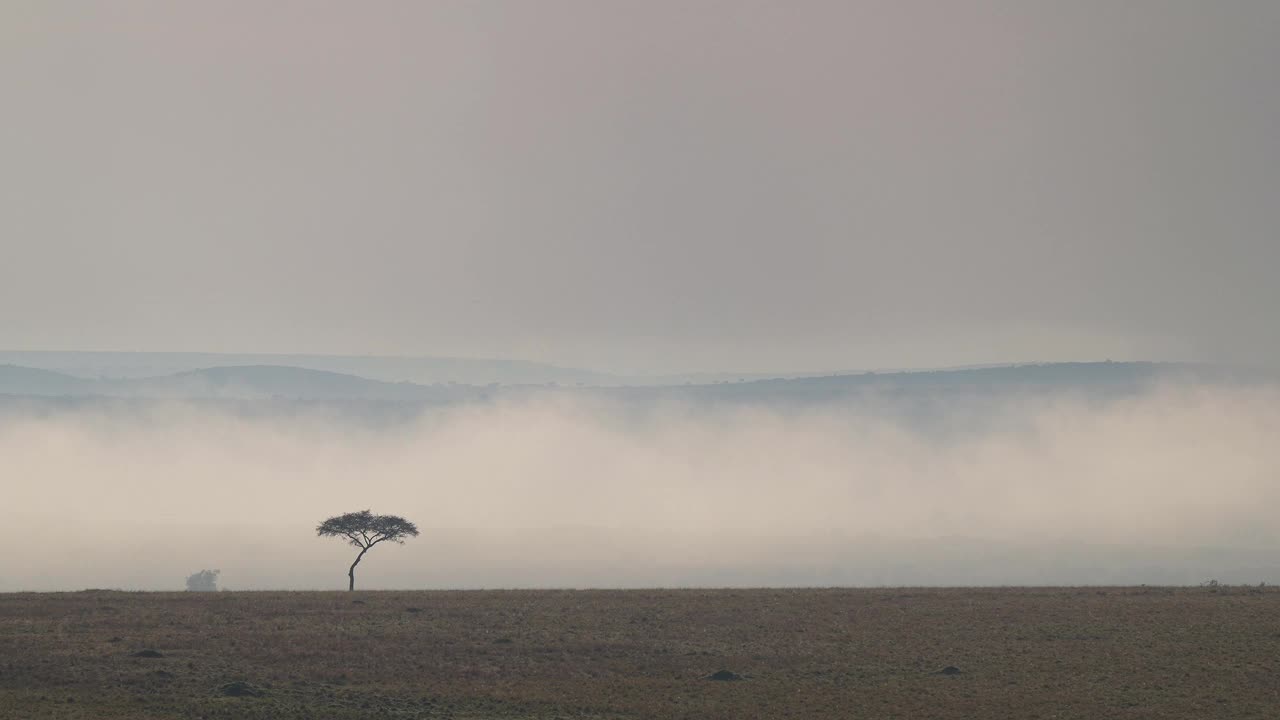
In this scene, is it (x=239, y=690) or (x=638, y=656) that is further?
(x=638, y=656)

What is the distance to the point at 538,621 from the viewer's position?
300 feet

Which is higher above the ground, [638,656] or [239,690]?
[638,656]

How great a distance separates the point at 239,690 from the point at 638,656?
23.1 meters

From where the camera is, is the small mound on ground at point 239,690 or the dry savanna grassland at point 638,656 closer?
the small mound on ground at point 239,690

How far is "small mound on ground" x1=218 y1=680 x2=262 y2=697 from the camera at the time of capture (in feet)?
225

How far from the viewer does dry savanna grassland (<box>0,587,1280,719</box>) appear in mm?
68688

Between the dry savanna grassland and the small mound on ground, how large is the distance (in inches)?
9.5

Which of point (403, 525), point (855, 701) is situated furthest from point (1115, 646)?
point (403, 525)

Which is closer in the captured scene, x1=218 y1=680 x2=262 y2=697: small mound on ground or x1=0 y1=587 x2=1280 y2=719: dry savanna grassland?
x1=218 y1=680 x2=262 y2=697: small mound on ground

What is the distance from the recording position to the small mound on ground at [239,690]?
225 feet

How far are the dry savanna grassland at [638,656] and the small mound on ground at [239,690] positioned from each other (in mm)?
241

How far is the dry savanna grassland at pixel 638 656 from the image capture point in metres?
68.7

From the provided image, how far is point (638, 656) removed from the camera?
81.6 m

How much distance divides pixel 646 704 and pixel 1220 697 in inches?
1126
